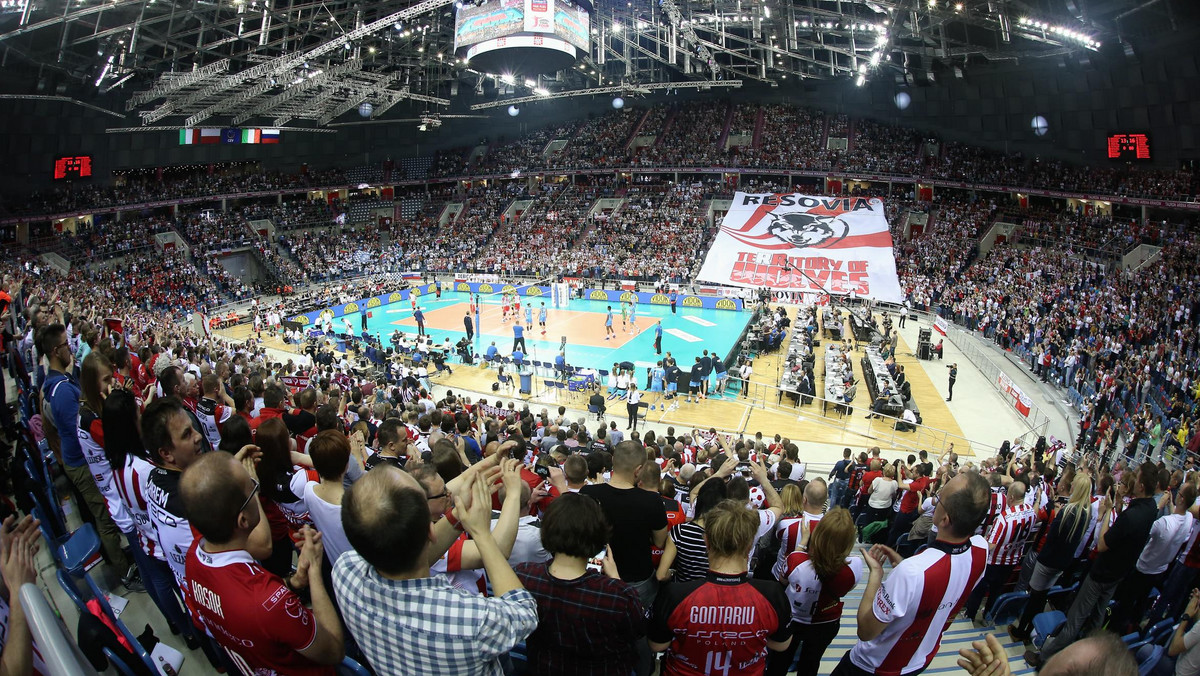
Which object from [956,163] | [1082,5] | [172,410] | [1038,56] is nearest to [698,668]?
[172,410]

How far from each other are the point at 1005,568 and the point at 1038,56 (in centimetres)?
3916

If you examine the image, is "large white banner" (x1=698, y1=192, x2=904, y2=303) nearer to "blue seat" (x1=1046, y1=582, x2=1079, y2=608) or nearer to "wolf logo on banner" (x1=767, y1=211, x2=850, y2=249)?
"wolf logo on banner" (x1=767, y1=211, x2=850, y2=249)

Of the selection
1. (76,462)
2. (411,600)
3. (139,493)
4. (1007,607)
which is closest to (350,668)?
(411,600)

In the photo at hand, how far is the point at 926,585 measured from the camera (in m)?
3.68

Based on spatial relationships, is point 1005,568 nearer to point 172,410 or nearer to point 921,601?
point 921,601

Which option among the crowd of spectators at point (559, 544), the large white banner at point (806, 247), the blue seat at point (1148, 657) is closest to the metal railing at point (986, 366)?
the large white banner at point (806, 247)

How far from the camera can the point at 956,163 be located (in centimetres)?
4731

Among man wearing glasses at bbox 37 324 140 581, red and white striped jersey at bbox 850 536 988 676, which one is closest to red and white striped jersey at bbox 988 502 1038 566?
red and white striped jersey at bbox 850 536 988 676

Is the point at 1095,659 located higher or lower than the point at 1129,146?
lower

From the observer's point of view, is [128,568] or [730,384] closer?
[128,568]

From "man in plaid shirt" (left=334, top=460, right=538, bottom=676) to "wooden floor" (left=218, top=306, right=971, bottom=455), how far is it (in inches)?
671

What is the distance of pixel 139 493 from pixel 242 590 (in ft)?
6.40

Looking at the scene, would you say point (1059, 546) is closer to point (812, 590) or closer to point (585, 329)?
point (812, 590)

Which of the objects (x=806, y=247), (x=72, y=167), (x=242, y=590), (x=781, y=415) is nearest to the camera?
(x=242, y=590)
